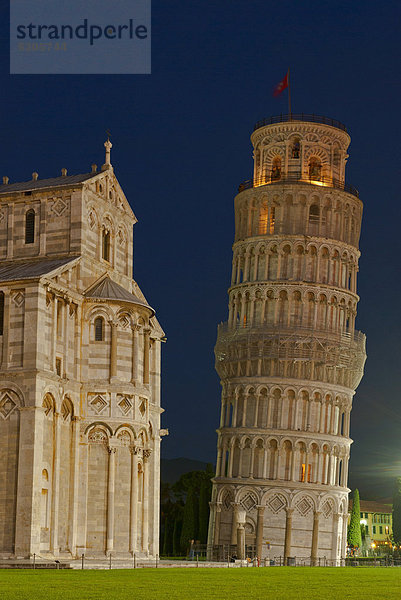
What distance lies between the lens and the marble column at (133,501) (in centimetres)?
5719

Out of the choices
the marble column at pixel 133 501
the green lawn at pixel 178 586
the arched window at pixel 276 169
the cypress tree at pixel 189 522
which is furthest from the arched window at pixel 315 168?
the green lawn at pixel 178 586

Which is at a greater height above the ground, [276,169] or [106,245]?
[276,169]

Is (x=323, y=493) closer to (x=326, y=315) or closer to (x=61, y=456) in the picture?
(x=326, y=315)

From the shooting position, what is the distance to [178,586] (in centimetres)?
3731

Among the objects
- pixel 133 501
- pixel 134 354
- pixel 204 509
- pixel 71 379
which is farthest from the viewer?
pixel 204 509

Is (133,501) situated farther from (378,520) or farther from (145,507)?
(378,520)

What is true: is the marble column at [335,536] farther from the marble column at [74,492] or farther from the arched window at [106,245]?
the marble column at [74,492]

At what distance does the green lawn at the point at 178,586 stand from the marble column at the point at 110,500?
356 inches

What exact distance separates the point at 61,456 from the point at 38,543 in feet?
16.3

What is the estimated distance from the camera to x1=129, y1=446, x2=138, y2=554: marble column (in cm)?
5719

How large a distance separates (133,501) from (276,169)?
185ft

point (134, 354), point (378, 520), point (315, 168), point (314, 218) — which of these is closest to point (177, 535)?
point (314, 218)

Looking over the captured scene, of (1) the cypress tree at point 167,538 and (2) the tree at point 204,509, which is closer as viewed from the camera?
(2) the tree at point 204,509

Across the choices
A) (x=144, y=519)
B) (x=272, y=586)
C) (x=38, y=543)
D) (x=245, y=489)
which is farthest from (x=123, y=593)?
(x=245, y=489)
